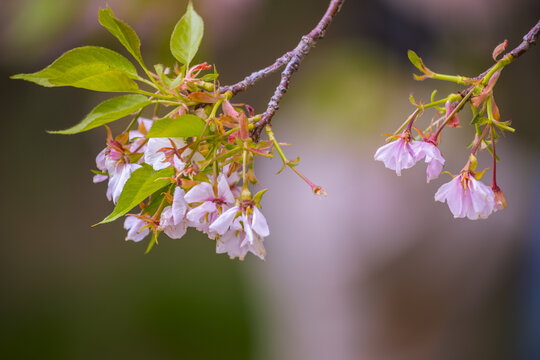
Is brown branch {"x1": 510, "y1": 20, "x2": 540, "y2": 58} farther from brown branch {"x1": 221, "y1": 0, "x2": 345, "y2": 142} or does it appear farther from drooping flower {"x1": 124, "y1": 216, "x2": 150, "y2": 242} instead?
drooping flower {"x1": 124, "y1": 216, "x2": 150, "y2": 242}

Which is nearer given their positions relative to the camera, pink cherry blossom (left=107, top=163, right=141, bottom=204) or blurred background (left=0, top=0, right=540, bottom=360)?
pink cherry blossom (left=107, top=163, right=141, bottom=204)

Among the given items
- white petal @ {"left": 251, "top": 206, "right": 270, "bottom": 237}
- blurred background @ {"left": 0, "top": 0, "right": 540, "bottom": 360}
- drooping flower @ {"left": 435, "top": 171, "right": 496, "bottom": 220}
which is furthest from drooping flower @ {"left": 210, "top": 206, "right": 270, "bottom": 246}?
blurred background @ {"left": 0, "top": 0, "right": 540, "bottom": 360}

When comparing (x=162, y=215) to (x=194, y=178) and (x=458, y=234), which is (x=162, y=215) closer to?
(x=194, y=178)

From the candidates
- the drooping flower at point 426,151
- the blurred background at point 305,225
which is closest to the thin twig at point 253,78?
the drooping flower at point 426,151

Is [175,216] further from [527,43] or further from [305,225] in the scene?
[305,225]

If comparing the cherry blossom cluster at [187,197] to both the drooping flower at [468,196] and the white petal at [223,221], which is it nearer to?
the white petal at [223,221]
